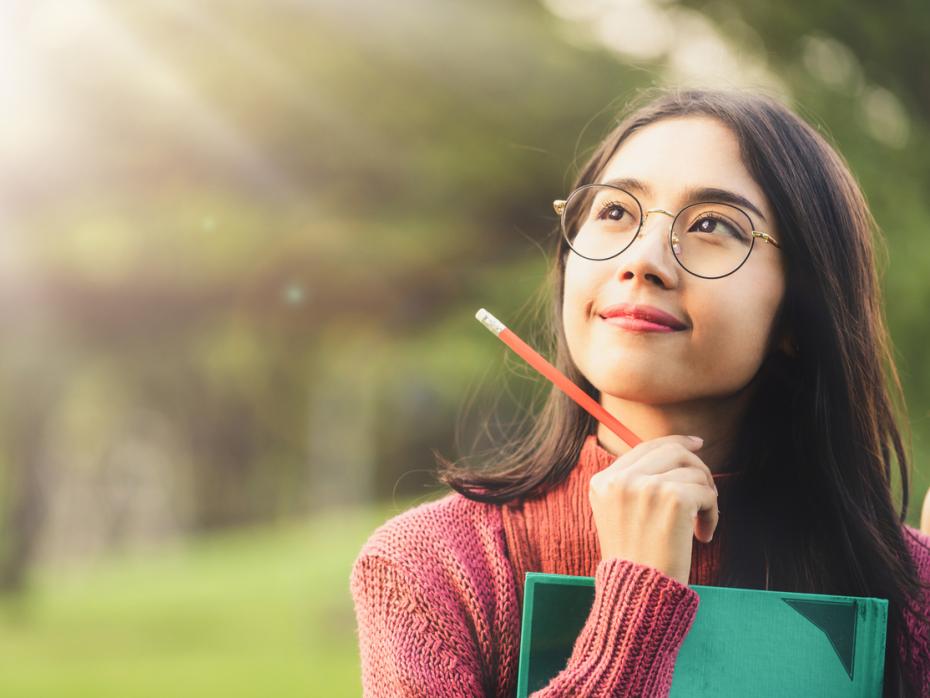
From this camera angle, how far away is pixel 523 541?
1.26 metres

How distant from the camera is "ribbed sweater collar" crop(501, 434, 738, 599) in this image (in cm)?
124

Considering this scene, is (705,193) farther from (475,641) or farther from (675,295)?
(475,641)

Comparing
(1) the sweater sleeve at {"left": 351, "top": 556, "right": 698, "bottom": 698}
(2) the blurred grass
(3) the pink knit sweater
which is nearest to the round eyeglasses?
(3) the pink knit sweater

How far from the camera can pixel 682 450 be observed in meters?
1.16

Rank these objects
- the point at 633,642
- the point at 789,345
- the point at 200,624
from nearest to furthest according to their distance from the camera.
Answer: the point at 633,642
the point at 789,345
the point at 200,624

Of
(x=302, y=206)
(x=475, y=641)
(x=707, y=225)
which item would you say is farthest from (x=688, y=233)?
(x=302, y=206)

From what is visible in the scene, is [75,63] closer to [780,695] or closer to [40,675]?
[40,675]

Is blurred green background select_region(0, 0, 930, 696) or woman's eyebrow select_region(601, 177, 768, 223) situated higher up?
blurred green background select_region(0, 0, 930, 696)

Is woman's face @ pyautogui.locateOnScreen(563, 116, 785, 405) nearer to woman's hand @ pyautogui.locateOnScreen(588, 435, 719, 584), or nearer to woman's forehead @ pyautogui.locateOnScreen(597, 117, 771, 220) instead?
woman's forehead @ pyautogui.locateOnScreen(597, 117, 771, 220)

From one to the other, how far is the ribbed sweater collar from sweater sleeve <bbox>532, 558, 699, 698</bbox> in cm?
18

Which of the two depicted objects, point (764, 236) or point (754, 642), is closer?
point (754, 642)

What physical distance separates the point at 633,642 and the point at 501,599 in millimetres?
200

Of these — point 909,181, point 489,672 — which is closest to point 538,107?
point 909,181

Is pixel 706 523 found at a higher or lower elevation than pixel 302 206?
lower
